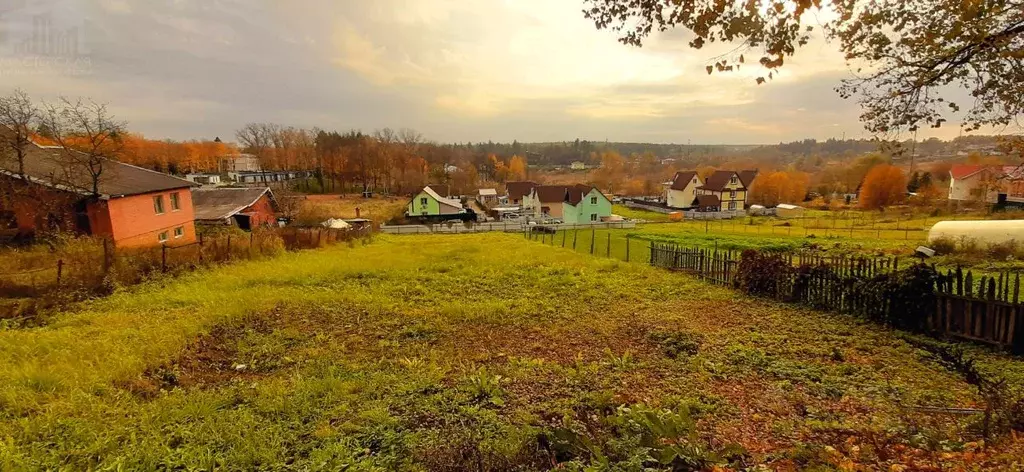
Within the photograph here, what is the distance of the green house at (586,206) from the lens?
183 feet

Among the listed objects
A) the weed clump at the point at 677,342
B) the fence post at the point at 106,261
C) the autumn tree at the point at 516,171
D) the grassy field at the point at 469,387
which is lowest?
the weed clump at the point at 677,342

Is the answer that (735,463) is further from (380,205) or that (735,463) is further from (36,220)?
(380,205)

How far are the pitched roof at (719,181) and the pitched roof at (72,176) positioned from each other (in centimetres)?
6715

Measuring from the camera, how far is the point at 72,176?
68.5ft

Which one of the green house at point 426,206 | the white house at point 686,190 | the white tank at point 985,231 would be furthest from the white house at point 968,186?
the green house at point 426,206

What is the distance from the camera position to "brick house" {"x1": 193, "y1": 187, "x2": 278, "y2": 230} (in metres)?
35.4

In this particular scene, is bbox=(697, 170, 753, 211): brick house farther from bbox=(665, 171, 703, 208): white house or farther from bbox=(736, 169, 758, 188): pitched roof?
bbox=(665, 171, 703, 208): white house

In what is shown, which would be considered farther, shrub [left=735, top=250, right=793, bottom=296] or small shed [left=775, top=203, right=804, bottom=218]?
small shed [left=775, top=203, right=804, bottom=218]

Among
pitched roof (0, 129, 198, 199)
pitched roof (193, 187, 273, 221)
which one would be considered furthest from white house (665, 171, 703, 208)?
pitched roof (0, 129, 198, 199)

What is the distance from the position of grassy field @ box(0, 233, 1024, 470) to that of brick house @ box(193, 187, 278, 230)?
25772 mm

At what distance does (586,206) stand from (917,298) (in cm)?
4712

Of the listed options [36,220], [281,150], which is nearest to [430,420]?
[36,220]

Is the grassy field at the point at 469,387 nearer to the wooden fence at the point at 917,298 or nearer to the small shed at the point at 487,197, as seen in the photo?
the wooden fence at the point at 917,298

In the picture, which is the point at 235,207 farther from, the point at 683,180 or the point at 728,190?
the point at 728,190
